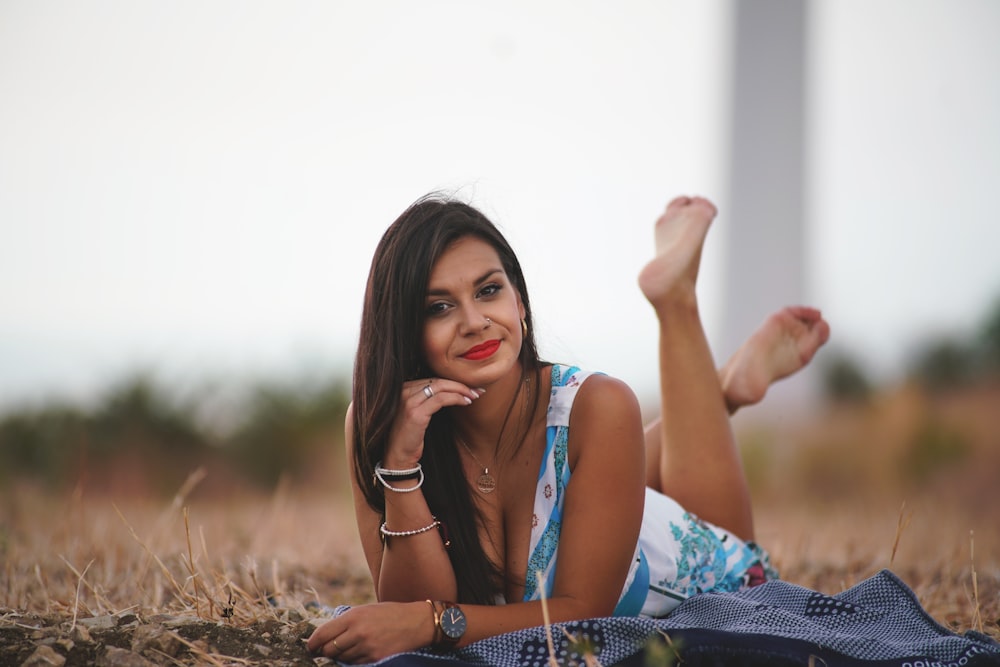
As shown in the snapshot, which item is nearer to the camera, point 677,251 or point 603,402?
point 603,402

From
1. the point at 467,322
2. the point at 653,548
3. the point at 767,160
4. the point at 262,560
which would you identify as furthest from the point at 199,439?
the point at 767,160

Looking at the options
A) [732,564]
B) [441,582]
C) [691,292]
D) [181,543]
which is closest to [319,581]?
[181,543]

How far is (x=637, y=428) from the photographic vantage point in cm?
251

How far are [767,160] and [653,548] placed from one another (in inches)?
382

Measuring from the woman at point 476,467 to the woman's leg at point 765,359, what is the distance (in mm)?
628

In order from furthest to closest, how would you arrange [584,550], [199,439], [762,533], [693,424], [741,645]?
1. [199,439]
2. [762,533]
3. [693,424]
4. [584,550]
5. [741,645]

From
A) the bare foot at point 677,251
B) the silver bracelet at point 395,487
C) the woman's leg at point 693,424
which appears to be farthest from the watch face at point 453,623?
the bare foot at point 677,251

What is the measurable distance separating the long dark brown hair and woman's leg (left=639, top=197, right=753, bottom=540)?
0.95 m

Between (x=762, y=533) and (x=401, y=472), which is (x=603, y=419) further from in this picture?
(x=762, y=533)

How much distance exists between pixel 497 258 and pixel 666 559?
1112 mm

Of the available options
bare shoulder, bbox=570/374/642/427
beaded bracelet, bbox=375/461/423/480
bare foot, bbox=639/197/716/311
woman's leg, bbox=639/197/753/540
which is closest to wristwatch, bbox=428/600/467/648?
beaded bracelet, bbox=375/461/423/480

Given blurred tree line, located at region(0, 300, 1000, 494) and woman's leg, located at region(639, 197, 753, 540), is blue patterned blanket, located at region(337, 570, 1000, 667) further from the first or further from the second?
blurred tree line, located at region(0, 300, 1000, 494)

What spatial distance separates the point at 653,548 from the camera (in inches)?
114

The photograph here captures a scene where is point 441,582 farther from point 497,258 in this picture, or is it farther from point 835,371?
point 835,371
